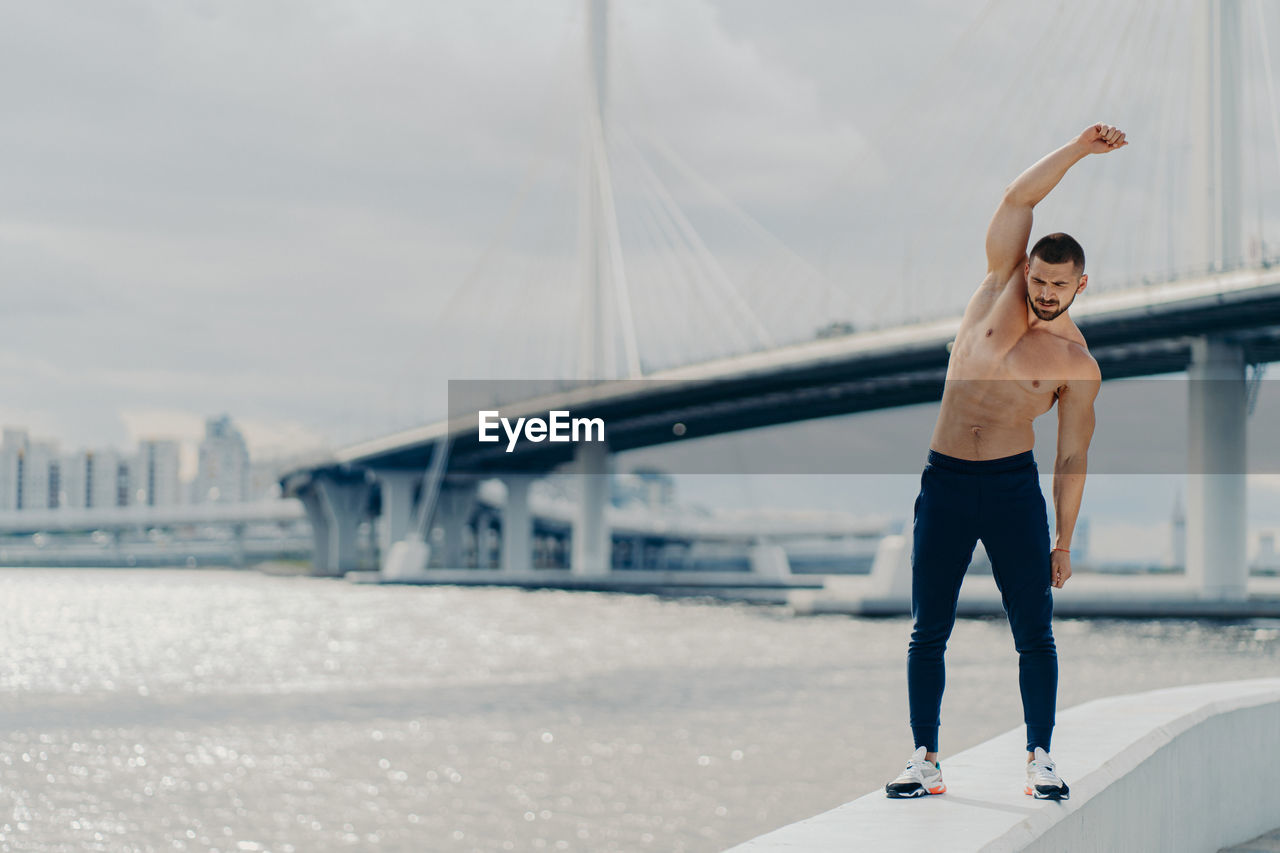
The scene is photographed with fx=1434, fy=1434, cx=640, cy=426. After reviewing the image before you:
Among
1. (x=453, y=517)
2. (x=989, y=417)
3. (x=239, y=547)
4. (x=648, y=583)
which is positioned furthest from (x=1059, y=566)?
(x=239, y=547)

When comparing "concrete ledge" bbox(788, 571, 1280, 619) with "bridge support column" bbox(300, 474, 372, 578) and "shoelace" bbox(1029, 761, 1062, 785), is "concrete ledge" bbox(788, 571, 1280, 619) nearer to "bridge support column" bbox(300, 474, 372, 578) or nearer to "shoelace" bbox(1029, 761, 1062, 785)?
"shoelace" bbox(1029, 761, 1062, 785)

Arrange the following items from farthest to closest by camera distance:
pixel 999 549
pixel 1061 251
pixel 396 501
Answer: pixel 396 501
pixel 999 549
pixel 1061 251

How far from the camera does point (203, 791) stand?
492 inches

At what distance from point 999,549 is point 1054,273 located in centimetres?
69

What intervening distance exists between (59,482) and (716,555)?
94.6 meters

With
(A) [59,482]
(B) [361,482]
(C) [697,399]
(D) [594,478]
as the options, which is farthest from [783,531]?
(A) [59,482]

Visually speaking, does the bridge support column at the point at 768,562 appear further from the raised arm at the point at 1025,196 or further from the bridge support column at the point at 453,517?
the raised arm at the point at 1025,196

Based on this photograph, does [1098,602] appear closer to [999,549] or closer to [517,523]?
[999,549]

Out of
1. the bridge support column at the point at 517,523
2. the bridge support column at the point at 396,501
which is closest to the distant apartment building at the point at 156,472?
the bridge support column at the point at 396,501

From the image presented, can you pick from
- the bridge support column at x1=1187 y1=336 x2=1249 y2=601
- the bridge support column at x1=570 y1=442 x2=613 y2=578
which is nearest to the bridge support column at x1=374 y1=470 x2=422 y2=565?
the bridge support column at x1=570 y1=442 x2=613 y2=578

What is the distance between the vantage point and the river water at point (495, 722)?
11094 mm

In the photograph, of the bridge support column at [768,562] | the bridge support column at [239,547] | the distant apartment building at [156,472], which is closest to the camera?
the bridge support column at [768,562]

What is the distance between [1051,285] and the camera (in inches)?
136

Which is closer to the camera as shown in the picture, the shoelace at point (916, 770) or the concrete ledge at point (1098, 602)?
the shoelace at point (916, 770)
